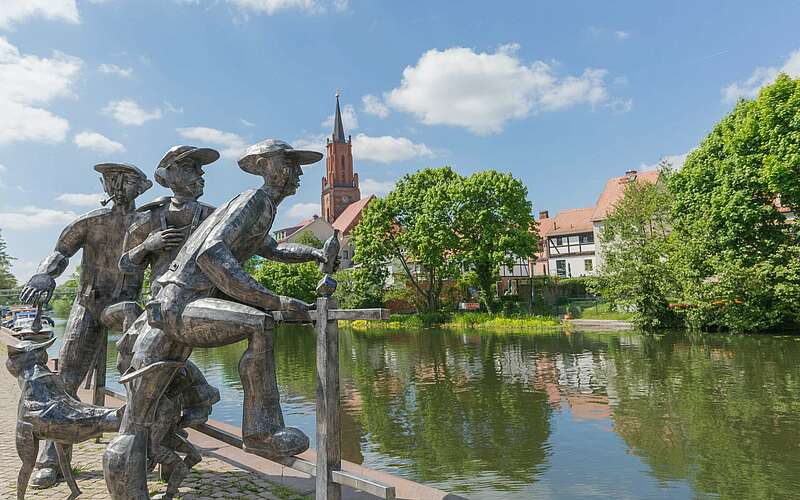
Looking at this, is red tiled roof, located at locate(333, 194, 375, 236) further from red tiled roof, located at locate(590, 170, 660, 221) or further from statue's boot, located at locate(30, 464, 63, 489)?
statue's boot, located at locate(30, 464, 63, 489)

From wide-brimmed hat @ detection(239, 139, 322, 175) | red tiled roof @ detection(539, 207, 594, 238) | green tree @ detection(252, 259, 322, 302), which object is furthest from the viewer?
red tiled roof @ detection(539, 207, 594, 238)

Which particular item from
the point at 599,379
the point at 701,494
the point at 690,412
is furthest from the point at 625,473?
the point at 599,379

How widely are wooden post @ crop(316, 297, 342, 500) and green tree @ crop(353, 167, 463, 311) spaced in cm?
3209

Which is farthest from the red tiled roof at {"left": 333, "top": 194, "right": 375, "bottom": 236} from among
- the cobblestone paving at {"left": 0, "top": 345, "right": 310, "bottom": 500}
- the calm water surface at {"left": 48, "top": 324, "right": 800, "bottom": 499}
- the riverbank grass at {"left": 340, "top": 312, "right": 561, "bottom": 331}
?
the cobblestone paving at {"left": 0, "top": 345, "right": 310, "bottom": 500}

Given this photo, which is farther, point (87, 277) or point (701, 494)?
point (701, 494)

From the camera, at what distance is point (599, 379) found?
13.6m

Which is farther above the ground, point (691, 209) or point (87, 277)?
point (691, 209)

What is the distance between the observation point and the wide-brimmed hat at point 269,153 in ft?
12.9

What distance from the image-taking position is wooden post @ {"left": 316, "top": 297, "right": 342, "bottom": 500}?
355cm

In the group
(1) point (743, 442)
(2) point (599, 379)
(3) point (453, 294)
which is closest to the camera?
(1) point (743, 442)

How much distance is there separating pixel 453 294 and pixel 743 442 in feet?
113

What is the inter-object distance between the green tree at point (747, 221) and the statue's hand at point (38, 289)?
81.0ft

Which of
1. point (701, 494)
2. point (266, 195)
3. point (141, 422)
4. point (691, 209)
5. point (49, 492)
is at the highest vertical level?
point (691, 209)

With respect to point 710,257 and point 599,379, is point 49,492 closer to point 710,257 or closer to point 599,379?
point 599,379
